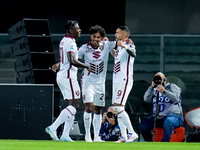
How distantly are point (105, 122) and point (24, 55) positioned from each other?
7.23 feet

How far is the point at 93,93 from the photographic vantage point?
30.6 feet

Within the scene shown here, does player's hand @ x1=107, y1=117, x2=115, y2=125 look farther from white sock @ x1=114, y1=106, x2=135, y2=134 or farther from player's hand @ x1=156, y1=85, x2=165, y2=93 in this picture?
white sock @ x1=114, y1=106, x2=135, y2=134

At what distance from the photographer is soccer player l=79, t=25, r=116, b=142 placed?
9.26 meters

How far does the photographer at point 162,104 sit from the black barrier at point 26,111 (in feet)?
6.47

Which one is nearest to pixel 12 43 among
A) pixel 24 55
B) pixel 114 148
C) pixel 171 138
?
pixel 24 55

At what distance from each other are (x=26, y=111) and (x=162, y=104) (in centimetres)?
268

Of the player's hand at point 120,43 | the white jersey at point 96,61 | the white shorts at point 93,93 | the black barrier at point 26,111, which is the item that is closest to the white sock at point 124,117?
the white shorts at point 93,93

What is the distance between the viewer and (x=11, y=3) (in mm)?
14969

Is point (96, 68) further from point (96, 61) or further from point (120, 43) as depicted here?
point (120, 43)

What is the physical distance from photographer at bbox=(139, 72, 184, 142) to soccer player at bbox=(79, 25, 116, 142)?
5.49ft

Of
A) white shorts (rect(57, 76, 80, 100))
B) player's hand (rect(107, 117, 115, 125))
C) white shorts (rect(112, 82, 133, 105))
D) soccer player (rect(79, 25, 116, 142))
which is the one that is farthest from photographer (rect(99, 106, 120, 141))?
white shorts (rect(57, 76, 80, 100))

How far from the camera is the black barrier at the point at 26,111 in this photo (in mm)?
10680

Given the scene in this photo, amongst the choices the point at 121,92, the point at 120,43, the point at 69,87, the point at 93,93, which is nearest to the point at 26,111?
the point at 93,93

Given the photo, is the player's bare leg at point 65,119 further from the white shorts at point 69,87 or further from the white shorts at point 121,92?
the white shorts at point 121,92
